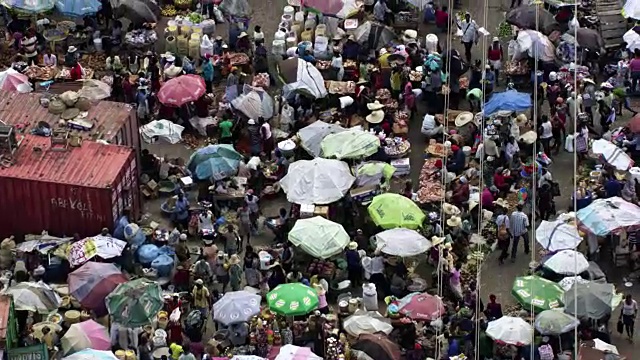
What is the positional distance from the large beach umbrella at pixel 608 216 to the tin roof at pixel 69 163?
34.0ft

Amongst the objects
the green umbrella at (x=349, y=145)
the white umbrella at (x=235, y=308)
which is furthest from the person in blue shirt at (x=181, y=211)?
the white umbrella at (x=235, y=308)

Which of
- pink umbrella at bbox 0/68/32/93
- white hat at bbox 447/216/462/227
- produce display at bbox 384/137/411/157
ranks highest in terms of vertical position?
pink umbrella at bbox 0/68/32/93

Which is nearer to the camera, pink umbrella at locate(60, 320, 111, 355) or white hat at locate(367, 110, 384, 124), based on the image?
pink umbrella at locate(60, 320, 111, 355)

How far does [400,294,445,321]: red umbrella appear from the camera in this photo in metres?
31.3

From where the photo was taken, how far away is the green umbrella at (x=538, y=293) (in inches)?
1243

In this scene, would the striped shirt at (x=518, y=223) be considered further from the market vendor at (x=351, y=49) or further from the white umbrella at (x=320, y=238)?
the market vendor at (x=351, y=49)

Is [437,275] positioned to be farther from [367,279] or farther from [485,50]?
[485,50]

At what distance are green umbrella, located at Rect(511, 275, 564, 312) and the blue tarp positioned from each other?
7017mm

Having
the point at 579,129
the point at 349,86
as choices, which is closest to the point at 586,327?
the point at 579,129

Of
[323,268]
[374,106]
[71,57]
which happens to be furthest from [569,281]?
[71,57]

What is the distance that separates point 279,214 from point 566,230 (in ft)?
22.3

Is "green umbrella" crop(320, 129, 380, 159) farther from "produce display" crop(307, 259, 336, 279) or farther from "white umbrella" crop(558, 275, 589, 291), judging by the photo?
"white umbrella" crop(558, 275, 589, 291)

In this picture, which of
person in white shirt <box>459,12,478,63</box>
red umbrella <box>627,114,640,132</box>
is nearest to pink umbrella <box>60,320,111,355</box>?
red umbrella <box>627,114,640,132</box>

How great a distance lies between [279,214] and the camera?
36062 mm
